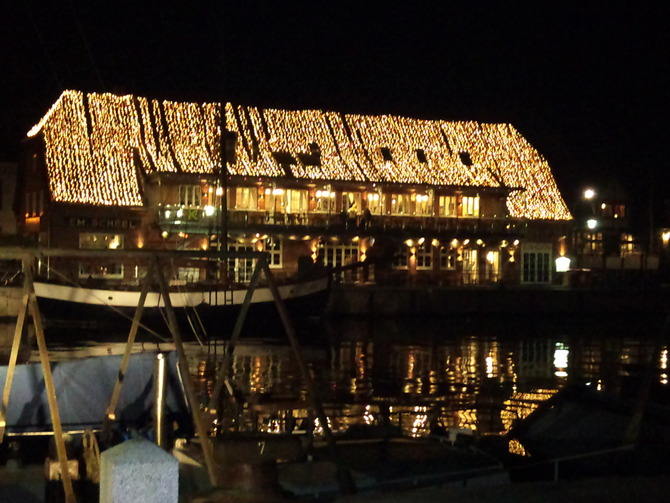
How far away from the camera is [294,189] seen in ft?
188

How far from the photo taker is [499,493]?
938 cm

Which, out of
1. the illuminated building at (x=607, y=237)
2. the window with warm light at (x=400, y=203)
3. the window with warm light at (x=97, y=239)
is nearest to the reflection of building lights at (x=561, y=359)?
the window with warm light at (x=400, y=203)

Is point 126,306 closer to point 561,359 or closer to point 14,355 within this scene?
point 561,359

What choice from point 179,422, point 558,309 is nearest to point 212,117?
point 558,309

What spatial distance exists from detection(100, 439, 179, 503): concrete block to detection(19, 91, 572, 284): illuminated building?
A: 42121 millimetres

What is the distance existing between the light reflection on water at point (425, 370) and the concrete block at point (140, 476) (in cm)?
646

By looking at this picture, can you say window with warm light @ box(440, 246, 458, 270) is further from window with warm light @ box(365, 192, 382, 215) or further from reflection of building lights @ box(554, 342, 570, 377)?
reflection of building lights @ box(554, 342, 570, 377)

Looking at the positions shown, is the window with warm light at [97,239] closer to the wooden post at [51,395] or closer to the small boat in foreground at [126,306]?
the small boat in foreground at [126,306]

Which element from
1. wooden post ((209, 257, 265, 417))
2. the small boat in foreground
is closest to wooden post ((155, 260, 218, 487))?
wooden post ((209, 257, 265, 417))

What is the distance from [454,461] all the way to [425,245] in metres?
48.1

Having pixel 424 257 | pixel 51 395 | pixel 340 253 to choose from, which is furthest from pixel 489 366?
pixel 424 257

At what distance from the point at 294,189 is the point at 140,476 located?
165ft

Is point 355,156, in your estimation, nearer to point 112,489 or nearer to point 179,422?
point 179,422

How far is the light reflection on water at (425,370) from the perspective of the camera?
19844mm
